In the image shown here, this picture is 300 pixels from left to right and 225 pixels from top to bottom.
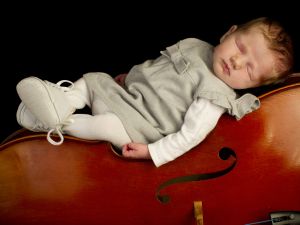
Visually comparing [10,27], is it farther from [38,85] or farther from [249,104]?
[249,104]

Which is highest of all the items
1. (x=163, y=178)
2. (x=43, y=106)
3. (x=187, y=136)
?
(x=43, y=106)

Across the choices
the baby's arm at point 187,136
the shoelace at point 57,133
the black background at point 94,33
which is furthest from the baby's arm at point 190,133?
the black background at point 94,33

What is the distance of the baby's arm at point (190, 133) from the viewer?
118cm

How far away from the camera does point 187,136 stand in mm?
1184

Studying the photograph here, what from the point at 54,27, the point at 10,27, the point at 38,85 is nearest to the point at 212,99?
the point at 38,85

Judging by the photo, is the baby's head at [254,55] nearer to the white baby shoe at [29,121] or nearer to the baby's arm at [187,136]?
the baby's arm at [187,136]

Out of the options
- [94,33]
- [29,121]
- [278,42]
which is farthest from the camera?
[94,33]

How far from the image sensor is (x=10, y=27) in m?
1.70

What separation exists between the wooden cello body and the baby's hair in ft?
0.22

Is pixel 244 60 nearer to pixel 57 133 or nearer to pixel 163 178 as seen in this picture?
pixel 163 178

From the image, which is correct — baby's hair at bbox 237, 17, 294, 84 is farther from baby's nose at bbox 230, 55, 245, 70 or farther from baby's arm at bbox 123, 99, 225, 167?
baby's arm at bbox 123, 99, 225, 167

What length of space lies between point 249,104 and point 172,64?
11.4 inches

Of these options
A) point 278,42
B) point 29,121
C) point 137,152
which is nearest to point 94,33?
point 29,121

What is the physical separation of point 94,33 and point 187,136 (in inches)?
A: 28.8
